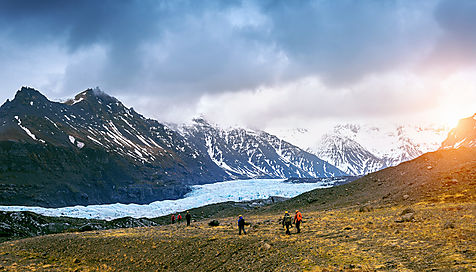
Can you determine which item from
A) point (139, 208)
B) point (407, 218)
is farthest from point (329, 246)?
point (139, 208)

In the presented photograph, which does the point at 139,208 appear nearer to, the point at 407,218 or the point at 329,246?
the point at 407,218

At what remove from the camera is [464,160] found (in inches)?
1946

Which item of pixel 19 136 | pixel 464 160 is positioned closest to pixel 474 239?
pixel 464 160

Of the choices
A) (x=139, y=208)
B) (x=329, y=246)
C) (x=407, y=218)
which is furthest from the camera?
(x=139, y=208)

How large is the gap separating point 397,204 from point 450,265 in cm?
2467

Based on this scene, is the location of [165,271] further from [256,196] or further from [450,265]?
[256,196]

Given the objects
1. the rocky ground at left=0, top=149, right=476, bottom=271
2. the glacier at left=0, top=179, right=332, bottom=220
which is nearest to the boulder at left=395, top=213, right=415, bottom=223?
the rocky ground at left=0, top=149, right=476, bottom=271

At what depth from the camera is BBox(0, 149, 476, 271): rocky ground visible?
58.8ft

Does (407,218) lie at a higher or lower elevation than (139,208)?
lower

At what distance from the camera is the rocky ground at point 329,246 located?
706 inches

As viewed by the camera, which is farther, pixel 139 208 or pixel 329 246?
pixel 139 208

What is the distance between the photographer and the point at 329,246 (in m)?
22.3

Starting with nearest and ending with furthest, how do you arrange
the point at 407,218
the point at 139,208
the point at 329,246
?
the point at 329,246 < the point at 407,218 < the point at 139,208

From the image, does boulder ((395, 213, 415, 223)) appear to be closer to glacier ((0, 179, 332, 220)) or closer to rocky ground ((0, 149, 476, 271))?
rocky ground ((0, 149, 476, 271))
